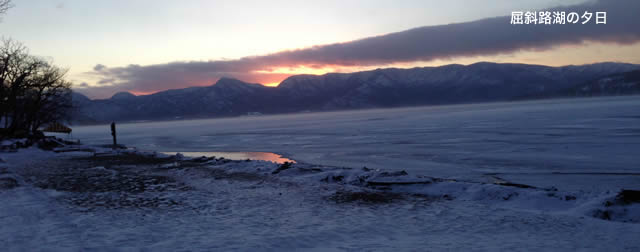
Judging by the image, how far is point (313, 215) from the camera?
955cm

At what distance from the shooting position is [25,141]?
32.2 meters

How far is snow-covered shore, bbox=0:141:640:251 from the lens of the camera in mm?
7305

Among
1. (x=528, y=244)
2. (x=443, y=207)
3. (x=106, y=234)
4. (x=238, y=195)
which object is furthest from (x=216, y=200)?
(x=528, y=244)

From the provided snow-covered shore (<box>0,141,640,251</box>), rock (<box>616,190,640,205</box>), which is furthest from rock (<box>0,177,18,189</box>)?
rock (<box>616,190,640,205</box>)

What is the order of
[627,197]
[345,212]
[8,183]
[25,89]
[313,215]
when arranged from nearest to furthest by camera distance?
[627,197] → [313,215] → [345,212] → [8,183] → [25,89]

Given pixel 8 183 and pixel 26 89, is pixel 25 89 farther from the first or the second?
pixel 8 183

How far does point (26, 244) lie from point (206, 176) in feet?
30.3

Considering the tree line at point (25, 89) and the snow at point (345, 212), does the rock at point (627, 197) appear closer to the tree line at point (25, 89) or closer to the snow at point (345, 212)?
the snow at point (345, 212)

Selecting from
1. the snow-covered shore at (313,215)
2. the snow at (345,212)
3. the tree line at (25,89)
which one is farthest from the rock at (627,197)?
the tree line at (25,89)

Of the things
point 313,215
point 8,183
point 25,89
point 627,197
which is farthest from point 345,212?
point 25,89

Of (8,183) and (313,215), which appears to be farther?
(8,183)

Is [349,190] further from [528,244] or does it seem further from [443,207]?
[528,244]

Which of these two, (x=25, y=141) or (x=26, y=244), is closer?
(x=26, y=244)

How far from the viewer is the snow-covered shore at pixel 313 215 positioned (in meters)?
7.30
